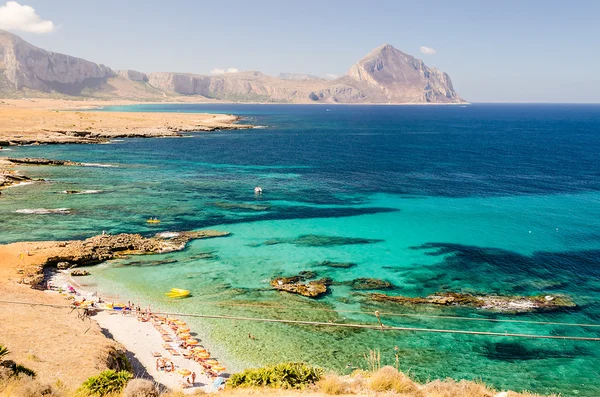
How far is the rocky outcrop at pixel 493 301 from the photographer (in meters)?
40.9

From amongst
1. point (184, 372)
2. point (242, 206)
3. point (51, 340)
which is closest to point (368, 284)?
point (184, 372)

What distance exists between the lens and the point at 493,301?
42312 millimetres

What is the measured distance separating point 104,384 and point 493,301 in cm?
3581

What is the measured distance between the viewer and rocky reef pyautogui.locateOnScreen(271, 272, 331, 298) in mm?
44562

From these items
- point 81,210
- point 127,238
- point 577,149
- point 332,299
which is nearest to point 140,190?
point 81,210

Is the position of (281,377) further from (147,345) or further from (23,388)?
(147,345)

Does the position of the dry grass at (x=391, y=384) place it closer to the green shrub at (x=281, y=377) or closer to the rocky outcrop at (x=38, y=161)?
the green shrub at (x=281, y=377)

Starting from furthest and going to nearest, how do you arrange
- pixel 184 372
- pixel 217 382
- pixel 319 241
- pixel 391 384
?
pixel 319 241 < pixel 184 372 < pixel 217 382 < pixel 391 384

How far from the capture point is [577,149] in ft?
492

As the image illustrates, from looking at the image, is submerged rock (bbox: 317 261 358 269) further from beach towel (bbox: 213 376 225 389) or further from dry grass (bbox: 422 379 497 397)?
dry grass (bbox: 422 379 497 397)

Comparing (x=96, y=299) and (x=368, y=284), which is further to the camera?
(x=368, y=284)

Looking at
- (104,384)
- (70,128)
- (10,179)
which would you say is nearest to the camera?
(104,384)

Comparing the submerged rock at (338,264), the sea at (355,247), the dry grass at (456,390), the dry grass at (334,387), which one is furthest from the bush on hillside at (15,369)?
the submerged rock at (338,264)

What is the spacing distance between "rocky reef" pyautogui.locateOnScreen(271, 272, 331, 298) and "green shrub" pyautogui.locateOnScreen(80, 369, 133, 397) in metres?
24.7
